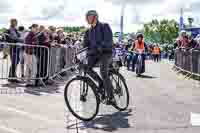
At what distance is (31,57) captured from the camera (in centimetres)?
1347

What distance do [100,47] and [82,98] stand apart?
103 cm

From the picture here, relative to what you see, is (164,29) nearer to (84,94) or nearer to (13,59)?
(13,59)

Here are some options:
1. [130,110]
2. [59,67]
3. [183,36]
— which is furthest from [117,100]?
[183,36]

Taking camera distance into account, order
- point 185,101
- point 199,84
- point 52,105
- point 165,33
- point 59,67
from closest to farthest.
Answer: point 52,105, point 185,101, point 199,84, point 59,67, point 165,33

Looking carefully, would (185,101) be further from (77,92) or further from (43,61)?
(43,61)

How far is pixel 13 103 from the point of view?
33.5 feet

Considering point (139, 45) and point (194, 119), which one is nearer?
point (194, 119)

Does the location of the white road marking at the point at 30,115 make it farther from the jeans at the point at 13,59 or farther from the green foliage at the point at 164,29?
the green foliage at the point at 164,29

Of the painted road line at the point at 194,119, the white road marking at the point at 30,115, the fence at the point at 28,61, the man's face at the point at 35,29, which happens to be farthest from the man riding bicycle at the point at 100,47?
the man's face at the point at 35,29

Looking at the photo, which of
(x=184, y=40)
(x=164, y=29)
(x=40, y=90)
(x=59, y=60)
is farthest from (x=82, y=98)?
(x=164, y=29)

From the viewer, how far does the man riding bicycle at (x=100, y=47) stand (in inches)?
350

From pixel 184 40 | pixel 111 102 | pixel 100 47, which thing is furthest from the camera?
pixel 184 40

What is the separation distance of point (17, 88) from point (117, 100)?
4.25 metres

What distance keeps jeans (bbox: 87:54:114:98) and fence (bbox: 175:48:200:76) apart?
851cm
